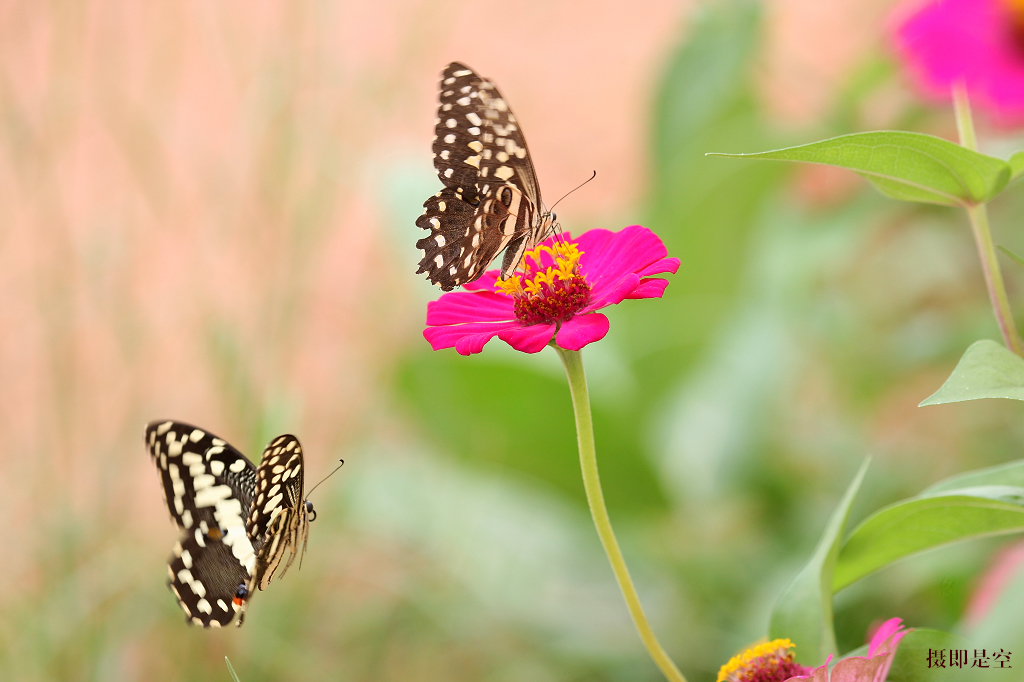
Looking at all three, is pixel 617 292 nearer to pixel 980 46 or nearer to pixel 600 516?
pixel 600 516

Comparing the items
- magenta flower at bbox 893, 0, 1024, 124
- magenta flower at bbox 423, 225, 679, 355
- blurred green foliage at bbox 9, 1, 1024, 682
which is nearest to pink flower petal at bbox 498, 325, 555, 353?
magenta flower at bbox 423, 225, 679, 355

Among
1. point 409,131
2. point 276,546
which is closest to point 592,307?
point 276,546

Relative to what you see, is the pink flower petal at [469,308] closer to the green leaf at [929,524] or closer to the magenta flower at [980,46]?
the green leaf at [929,524]

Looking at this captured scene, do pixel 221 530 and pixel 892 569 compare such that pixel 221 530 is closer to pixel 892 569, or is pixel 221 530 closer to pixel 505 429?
pixel 505 429

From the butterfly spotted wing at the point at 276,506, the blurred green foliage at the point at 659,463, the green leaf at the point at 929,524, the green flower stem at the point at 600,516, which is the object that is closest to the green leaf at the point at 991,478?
the green leaf at the point at 929,524

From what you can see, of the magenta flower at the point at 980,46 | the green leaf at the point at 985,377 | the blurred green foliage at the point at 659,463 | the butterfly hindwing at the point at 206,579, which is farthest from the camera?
the blurred green foliage at the point at 659,463

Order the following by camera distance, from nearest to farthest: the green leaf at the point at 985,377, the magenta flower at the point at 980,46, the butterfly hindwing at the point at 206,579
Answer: the green leaf at the point at 985,377, the butterfly hindwing at the point at 206,579, the magenta flower at the point at 980,46

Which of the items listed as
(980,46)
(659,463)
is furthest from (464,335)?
(659,463)
